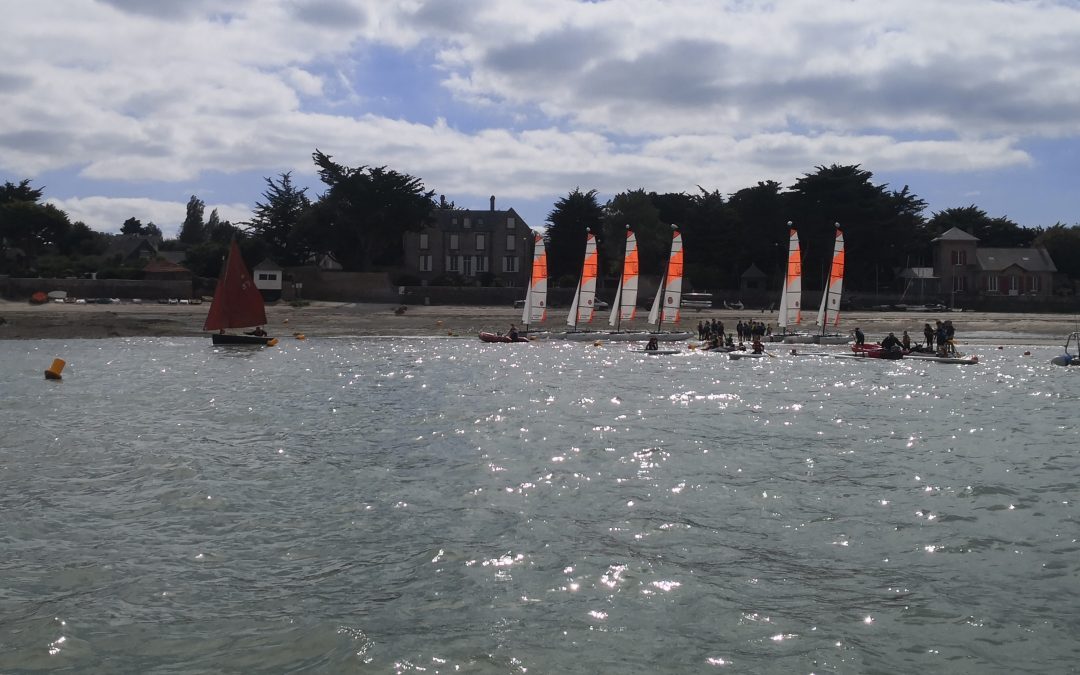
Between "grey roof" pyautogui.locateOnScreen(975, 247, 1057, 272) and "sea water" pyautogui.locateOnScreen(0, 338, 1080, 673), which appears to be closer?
"sea water" pyautogui.locateOnScreen(0, 338, 1080, 673)

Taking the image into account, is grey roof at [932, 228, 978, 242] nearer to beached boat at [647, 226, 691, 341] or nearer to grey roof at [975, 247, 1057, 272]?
grey roof at [975, 247, 1057, 272]

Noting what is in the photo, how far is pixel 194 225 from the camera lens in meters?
156

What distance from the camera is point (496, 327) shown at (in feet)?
220

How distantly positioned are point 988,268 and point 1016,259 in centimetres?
336

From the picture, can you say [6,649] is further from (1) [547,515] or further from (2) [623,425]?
(2) [623,425]

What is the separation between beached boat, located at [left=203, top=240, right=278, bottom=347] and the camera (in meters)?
48.8

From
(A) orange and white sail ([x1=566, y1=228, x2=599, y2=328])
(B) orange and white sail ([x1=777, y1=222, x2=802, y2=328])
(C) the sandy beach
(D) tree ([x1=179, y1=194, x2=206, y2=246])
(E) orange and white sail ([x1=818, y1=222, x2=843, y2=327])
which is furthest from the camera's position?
(D) tree ([x1=179, y1=194, x2=206, y2=246])

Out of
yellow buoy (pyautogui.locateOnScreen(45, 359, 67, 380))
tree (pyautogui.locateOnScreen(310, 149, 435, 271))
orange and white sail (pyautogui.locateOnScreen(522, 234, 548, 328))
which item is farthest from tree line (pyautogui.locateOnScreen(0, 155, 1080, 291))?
yellow buoy (pyautogui.locateOnScreen(45, 359, 67, 380))

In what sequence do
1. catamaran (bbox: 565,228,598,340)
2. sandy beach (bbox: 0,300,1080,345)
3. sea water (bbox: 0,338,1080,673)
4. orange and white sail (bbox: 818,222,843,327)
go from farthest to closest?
sandy beach (bbox: 0,300,1080,345), catamaran (bbox: 565,228,598,340), orange and white sail (bbox: 818,222,843,327), sea water (bbox: 0,338,1080,673)

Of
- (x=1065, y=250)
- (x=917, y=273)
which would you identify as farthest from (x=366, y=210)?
(x=1065, y=250)

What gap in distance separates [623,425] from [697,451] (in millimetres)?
4175

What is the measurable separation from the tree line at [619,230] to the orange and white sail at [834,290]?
32.6 m

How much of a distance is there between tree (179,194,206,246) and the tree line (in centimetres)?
5013

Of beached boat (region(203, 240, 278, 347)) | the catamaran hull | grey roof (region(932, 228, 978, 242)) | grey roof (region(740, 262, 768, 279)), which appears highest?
grey roof (region(932, 228, 978, 242))
